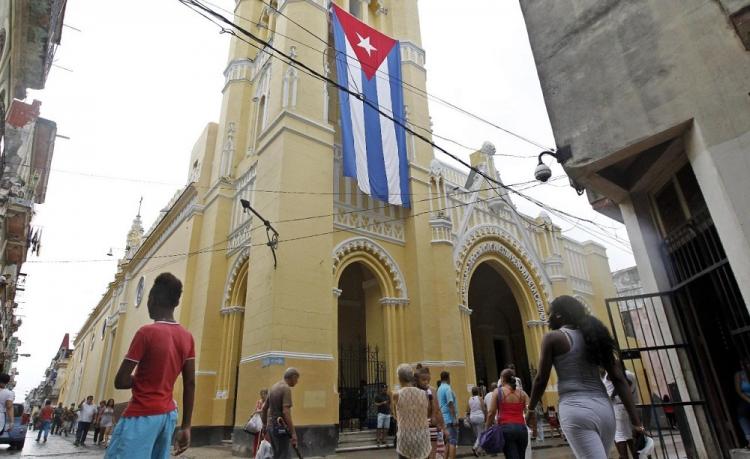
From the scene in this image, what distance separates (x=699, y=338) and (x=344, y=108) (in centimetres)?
1016

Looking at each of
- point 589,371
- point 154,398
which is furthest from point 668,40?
point 154,398

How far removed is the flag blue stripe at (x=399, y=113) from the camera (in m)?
13.9

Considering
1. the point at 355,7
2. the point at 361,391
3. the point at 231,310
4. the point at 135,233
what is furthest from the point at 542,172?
the point at 135,233

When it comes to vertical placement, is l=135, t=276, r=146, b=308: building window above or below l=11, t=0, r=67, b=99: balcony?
below

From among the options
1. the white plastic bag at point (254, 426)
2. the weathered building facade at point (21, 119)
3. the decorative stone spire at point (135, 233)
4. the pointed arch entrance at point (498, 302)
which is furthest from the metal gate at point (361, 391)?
the decorative stone spire at point (135, 233)

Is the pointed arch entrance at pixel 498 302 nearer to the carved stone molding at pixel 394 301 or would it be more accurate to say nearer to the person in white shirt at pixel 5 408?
the carved stone molding at pixel 394 301

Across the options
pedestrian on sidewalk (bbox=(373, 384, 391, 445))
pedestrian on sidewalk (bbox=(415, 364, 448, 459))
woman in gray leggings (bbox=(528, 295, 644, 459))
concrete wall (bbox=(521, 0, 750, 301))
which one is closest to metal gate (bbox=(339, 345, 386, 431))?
pedestrian on sidewalk (bbox=(373, 384, 391, 445))

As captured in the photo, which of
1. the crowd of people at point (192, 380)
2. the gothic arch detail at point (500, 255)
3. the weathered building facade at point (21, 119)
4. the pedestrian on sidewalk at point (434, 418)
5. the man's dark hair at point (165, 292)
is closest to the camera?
the crowd of people at point (192, 380)

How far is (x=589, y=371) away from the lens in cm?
285

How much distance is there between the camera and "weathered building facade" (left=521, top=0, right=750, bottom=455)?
155 inches

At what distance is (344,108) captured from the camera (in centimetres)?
1260

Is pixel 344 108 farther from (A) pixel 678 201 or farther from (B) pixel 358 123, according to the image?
(A) pixel 678 201

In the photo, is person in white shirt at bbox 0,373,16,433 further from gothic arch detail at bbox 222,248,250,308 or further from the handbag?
the handbag

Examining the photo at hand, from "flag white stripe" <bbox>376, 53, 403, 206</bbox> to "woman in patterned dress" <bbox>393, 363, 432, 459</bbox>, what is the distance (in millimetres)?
9122
